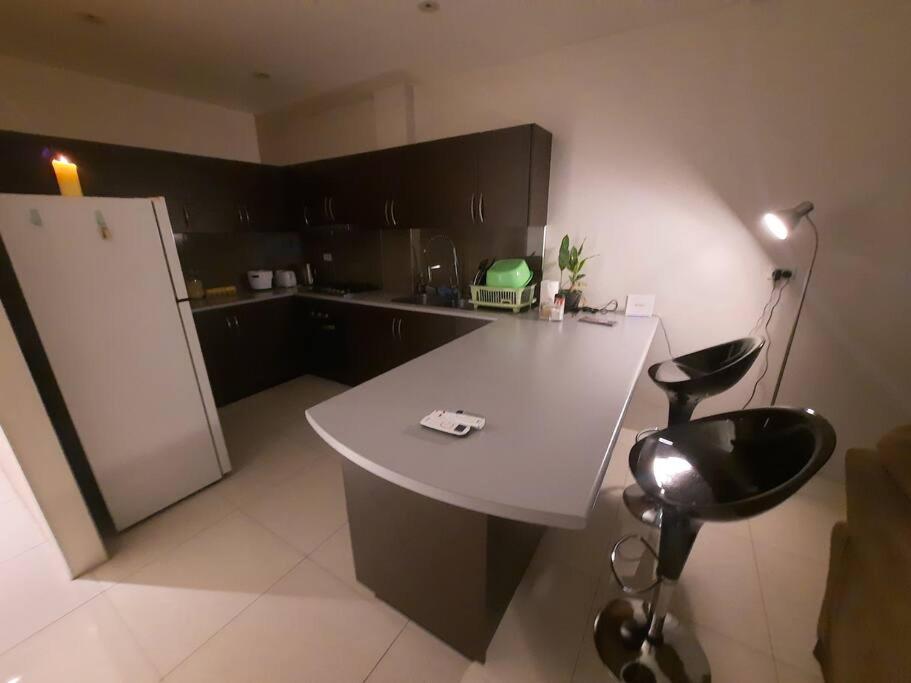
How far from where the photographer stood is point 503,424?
3.36ft

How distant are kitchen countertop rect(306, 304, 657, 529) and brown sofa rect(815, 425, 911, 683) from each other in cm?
65

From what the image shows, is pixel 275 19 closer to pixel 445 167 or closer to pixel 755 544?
pixel 445 167

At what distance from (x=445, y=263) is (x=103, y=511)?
8.75 feet

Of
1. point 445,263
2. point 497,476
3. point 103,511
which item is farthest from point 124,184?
point 497,476

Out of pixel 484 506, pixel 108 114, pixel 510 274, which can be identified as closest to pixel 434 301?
pixel 510 274

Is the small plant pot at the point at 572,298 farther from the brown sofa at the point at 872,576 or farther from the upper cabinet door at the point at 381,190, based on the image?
the brown sofa at the point at 872,576

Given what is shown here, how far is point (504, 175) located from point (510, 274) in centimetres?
64

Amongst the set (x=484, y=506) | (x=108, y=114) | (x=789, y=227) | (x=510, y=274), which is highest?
(x=108, y=114)

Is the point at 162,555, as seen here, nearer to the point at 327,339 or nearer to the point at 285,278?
the point at 327,339

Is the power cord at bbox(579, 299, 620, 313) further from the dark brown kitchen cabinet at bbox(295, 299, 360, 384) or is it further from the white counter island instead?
the dark brown kitchen cabinet at bbox(295, 299, 360, 384)

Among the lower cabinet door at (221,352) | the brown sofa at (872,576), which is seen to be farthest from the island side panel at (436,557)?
the lower cabinet door at (221,352)

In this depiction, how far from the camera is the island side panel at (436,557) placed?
40.9 inches

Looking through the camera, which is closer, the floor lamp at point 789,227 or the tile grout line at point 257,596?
the tile grout line at point 257,596

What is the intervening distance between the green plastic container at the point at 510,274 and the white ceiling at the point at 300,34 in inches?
53.3
